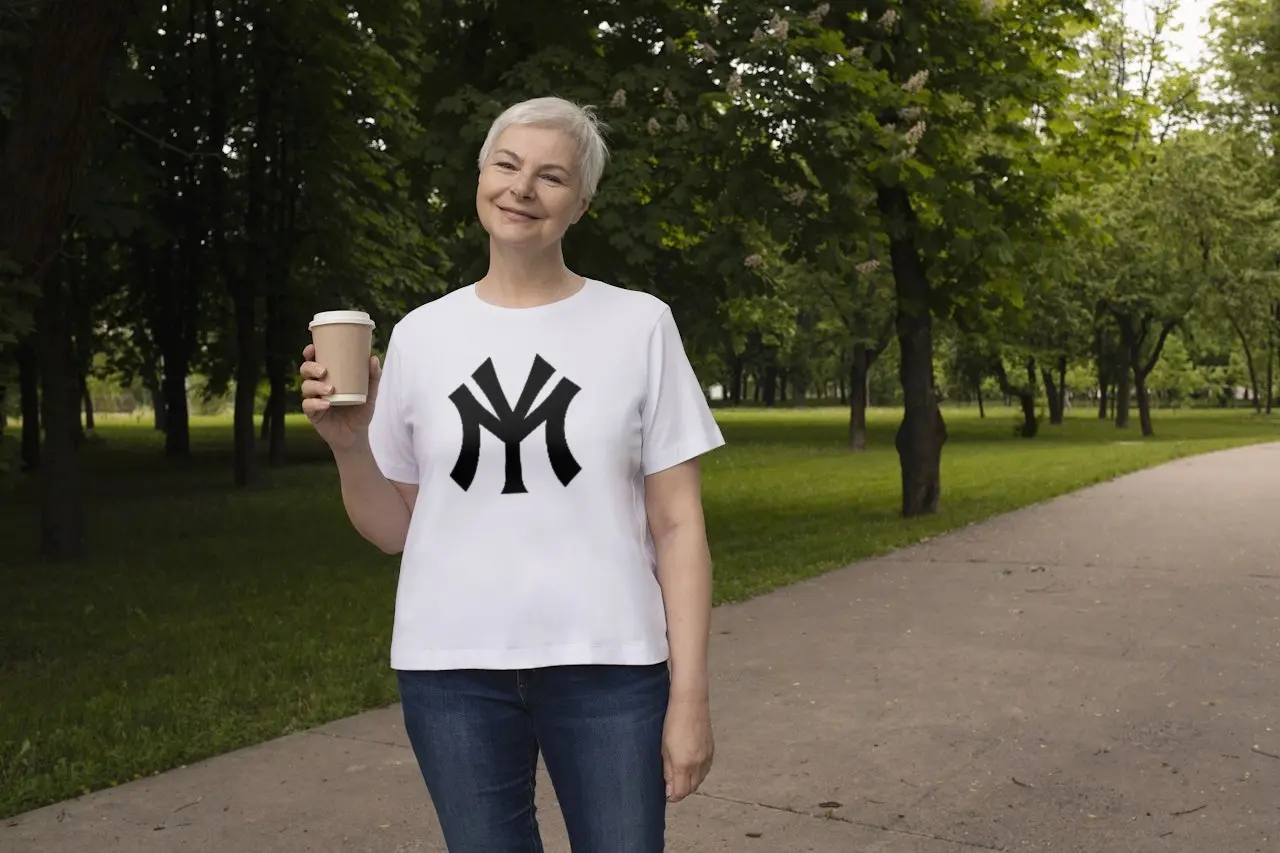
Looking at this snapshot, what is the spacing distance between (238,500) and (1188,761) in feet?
51.9

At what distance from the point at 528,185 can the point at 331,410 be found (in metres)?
0.49

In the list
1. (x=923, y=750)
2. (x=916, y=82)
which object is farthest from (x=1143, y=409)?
(x=923, y=750)

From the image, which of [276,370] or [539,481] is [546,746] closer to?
[539,481]

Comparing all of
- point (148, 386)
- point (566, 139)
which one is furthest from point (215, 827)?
point (148, 386)

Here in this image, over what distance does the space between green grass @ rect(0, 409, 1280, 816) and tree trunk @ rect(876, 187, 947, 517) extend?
404mm

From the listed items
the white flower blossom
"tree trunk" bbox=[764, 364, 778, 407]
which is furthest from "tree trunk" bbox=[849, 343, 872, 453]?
"tree trunk" bbox=[764, 364, 778, 407]

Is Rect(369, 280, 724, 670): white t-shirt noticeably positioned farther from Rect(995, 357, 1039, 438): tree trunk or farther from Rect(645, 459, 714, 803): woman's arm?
Rect(995, 357, 1039, 438): tree trunk

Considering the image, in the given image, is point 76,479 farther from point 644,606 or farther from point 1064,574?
point 644,606

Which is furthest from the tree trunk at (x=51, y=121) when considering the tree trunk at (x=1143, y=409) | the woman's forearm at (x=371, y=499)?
the tree trunk at (x=1143, y=409)

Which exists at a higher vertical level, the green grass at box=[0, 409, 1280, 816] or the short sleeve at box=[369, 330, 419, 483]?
the short sleeve at box=[369, 330, 419, 483]

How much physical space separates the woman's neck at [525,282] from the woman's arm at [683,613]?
34cm

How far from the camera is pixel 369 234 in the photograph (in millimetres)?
23453

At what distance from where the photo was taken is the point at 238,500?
760 inches

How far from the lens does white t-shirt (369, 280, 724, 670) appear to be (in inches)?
84.8
